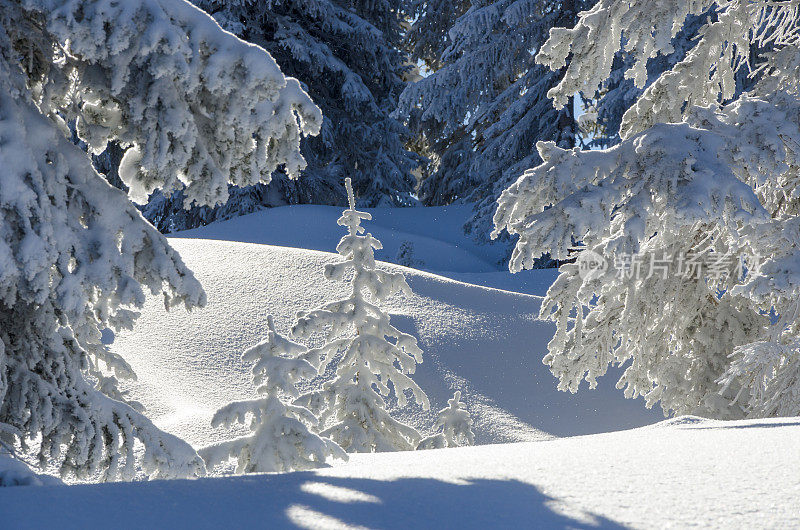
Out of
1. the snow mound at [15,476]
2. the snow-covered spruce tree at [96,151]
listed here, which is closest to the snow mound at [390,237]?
the snow-covered spruce tree at [96,151]

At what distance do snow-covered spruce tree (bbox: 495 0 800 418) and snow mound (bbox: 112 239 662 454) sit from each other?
1.52 m

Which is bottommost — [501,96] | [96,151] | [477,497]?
[477,497]

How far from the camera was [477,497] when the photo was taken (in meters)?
2.43

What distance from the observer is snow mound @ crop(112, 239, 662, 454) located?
7.68m

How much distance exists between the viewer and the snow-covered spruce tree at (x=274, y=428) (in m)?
4.65

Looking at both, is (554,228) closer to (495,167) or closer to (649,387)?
(649,387)

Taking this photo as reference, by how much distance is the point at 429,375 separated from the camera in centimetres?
845

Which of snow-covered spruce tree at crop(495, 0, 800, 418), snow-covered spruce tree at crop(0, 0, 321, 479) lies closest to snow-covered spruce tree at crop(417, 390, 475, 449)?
snow-covered spruce tree at crop(495, 0, 800, 418)

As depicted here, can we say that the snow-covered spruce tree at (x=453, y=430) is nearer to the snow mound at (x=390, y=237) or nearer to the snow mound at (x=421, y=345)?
the snow mound at (x=421, y=345)

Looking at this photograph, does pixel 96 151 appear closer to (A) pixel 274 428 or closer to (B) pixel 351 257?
(A) pixel 274 428

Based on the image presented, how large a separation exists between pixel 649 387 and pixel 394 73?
1669 cm

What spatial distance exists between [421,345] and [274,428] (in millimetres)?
4327

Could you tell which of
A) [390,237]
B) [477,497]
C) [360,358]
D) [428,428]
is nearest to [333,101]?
[390,237]

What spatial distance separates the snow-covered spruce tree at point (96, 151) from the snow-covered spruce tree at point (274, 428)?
3.37 ft
